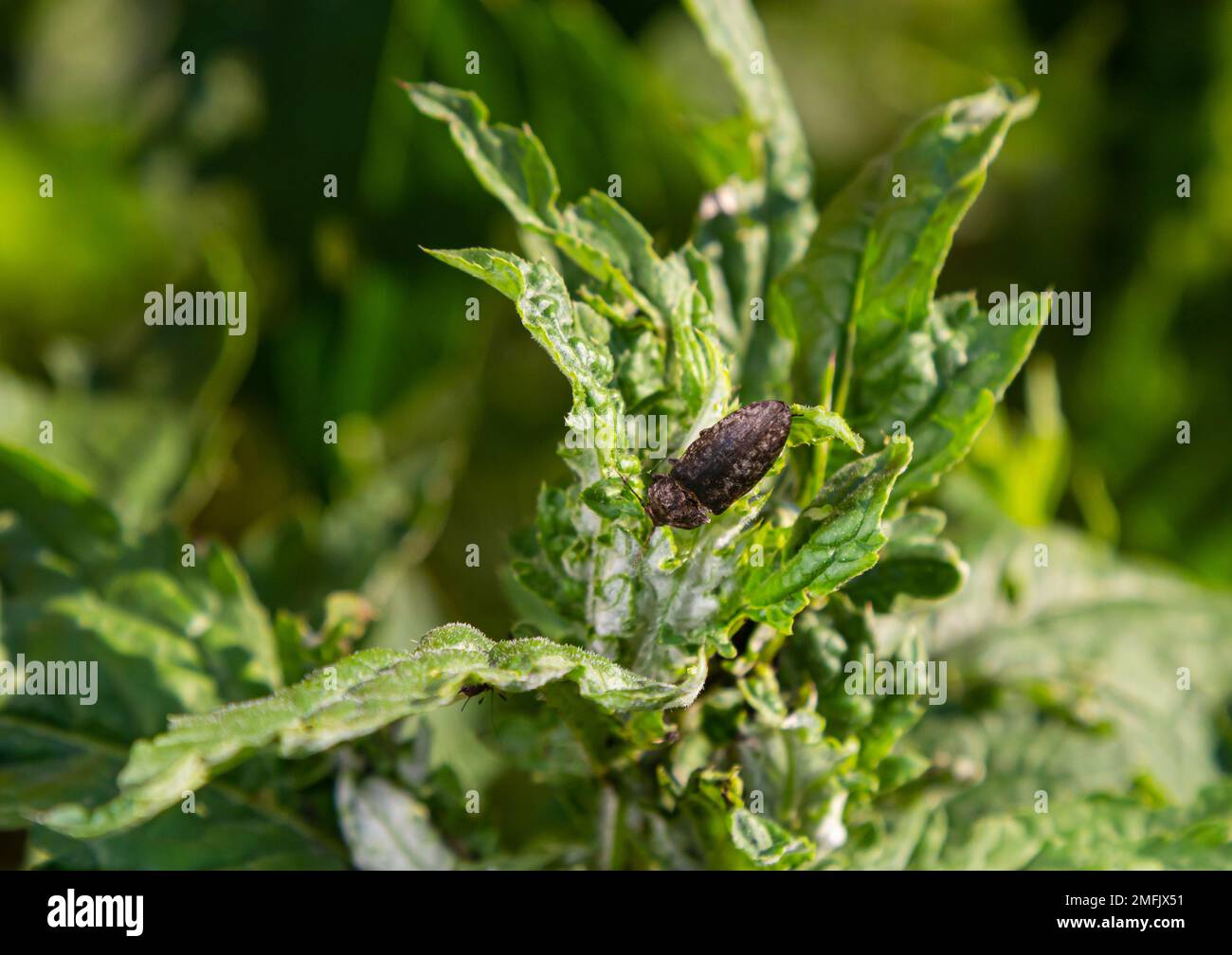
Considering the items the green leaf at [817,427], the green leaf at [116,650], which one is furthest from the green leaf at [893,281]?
the green leaf at [116,650]

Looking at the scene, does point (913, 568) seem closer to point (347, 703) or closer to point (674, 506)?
point (674, 506)

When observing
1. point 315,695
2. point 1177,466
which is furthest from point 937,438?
point 1177,466

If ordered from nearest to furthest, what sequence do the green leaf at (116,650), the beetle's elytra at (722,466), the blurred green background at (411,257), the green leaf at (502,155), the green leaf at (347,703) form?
the green leaf at (347,703)
the beetle's elytra at (722,466)
the green leaf at (502,155)
the green leaf at (116,650)
the blurred green background at (411,257)

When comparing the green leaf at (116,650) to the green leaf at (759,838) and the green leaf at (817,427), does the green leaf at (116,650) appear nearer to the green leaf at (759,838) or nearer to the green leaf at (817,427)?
the green leaf at (759,838)

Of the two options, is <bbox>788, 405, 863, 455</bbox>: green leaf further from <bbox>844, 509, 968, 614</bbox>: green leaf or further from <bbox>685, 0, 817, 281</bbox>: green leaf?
<bbox>685, 0, 817, 281</bbox>: green leaf

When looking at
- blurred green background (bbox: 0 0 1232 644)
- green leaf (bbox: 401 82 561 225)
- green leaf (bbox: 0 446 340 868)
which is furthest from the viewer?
blurred green background (bbox: 0 0 1232 644)

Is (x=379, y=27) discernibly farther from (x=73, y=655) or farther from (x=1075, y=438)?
(x=1075, y=438)

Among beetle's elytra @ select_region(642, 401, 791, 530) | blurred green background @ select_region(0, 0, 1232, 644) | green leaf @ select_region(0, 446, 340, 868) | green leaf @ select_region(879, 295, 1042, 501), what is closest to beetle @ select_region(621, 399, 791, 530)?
beetle's elytra @ select_region(642, 401, 791, 530)
